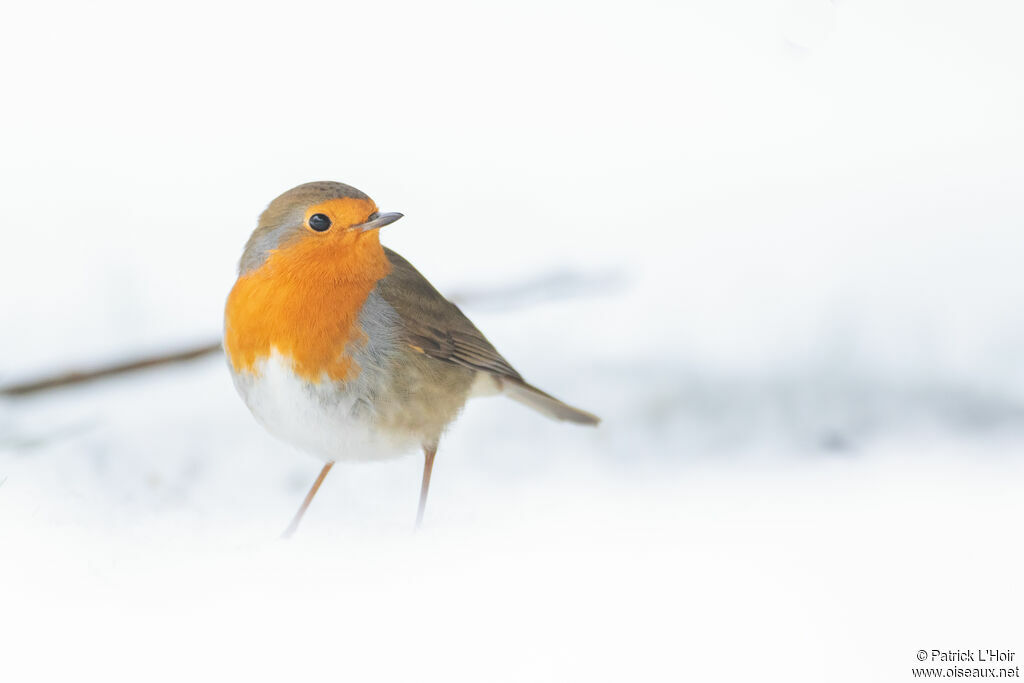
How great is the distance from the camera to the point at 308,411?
2117 mm

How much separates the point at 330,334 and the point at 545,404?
25.9 inches

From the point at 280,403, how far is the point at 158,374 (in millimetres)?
896

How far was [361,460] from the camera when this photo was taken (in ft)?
7.39

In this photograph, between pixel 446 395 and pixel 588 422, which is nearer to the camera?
pixel 446 395

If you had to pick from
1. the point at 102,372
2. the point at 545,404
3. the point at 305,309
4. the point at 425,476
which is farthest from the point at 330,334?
the point at 102,372

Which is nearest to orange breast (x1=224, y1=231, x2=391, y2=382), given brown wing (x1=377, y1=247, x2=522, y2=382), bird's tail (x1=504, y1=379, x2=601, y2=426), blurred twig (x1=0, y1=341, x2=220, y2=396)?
brown wing (x1=377, y1=247, x2=522, y2=382)

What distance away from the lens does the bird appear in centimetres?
209

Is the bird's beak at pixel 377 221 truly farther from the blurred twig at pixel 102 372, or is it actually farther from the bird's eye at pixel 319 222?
the blurred twig at pixel 102 372

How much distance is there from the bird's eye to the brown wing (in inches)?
7.7

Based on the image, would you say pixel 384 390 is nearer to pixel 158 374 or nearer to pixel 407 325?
pixel 407 325

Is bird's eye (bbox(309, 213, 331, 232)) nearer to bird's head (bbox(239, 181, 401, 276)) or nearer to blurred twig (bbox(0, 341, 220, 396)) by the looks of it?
bird's head (bbox(239, 181, 401, 276))

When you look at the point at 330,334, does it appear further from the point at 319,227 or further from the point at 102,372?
the point at 102,372

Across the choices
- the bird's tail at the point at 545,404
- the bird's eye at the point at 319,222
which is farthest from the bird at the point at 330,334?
the bird's tail at the point at 545,404

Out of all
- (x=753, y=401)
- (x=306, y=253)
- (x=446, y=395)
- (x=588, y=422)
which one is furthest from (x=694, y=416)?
(x=306, y=253)
